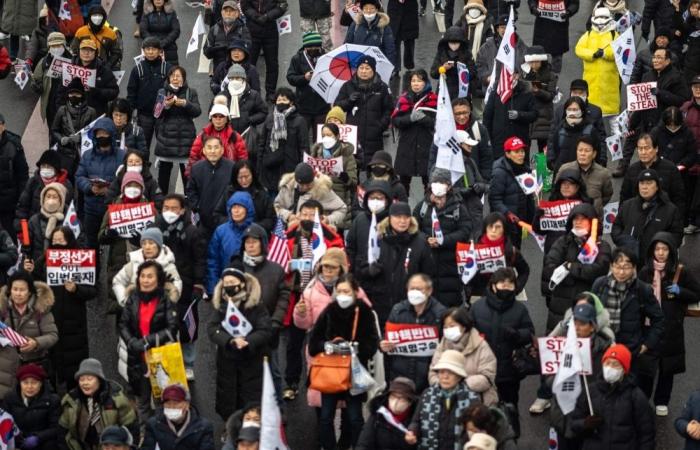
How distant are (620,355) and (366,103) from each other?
6.71 m

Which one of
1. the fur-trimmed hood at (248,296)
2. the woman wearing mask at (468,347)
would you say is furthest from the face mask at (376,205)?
the woman wearing mask at (468,347)

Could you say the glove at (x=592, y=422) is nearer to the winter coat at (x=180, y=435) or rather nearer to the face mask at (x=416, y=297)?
the face mask at (x=416, y=297)

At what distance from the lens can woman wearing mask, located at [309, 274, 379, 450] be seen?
14.7 m

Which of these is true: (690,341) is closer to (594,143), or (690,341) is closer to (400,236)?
(594,143)

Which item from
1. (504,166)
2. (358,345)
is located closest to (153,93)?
(504,166)

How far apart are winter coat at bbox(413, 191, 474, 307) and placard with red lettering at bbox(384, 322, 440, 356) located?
74.6 inches

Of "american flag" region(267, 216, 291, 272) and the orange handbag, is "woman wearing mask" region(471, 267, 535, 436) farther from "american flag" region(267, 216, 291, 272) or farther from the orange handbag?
"american flag" region(267, 216, 291, 272)

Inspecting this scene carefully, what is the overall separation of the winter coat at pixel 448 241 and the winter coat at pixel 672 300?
1820mm

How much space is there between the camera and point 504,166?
17.5 metres

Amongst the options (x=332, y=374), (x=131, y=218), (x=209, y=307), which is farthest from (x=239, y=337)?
(x=209, y=307)

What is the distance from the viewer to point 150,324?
49.4 feet

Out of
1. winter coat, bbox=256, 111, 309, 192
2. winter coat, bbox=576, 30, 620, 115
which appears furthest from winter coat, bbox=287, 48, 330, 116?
winter coat, bbox=576, 30, 620, 115

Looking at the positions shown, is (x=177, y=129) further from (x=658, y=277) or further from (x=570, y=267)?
(x=658, y=277)

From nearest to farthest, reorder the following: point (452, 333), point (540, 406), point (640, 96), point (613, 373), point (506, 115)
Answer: point (613, 373)
point (452, 333)
point (540, 406)
point (506, 115)
point (640, 96)
